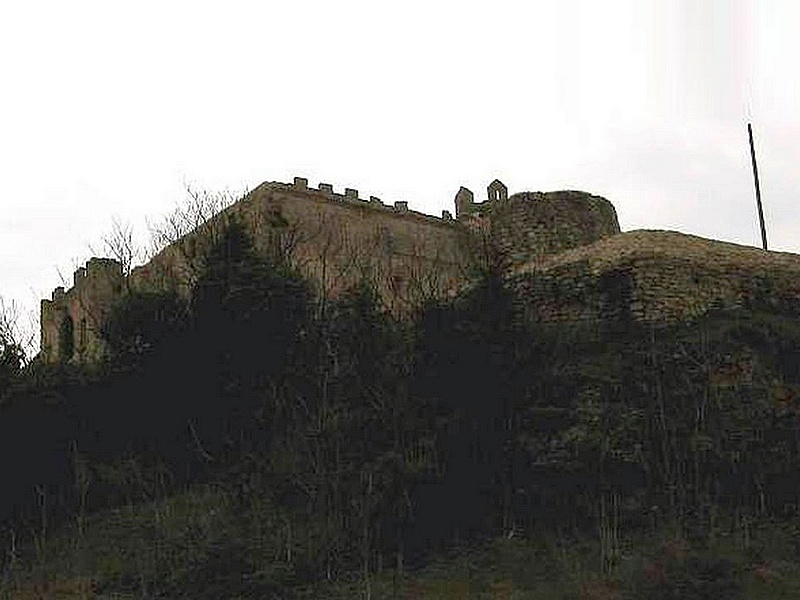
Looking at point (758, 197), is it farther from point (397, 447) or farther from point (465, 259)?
point (397, 447)

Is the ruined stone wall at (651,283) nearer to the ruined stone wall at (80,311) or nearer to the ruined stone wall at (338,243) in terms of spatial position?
the ruined stone wall at (338,243)

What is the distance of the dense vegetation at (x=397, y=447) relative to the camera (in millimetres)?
14273

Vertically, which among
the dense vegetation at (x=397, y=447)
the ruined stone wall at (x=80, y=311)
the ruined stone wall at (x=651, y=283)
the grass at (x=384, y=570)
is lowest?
the grass at (x=384, y=570)

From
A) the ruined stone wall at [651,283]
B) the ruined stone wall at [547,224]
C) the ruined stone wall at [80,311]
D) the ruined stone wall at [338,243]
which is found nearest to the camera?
the ruined stone wall at [651,283]

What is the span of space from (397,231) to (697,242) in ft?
35.9

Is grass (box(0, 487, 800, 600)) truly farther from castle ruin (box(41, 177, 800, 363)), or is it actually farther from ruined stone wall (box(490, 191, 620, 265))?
ruined stone wall (box(490, 191, 620, 265))

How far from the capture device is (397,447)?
16203 mm

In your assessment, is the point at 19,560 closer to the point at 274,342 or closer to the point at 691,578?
the point at 274,342

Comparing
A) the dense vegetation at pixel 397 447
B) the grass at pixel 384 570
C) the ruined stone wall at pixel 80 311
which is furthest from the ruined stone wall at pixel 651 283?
the ruined stone wall at pixel 80 311

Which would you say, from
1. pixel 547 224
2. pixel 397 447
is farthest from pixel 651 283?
pixel 547 224

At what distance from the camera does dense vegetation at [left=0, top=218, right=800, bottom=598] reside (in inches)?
562

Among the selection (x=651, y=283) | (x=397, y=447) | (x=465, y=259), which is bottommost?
(x=397, y=447)

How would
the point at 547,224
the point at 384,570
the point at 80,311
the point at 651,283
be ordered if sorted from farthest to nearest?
the point at 80,311
the point at 547,224
the point at 651,283
the point at 384,570

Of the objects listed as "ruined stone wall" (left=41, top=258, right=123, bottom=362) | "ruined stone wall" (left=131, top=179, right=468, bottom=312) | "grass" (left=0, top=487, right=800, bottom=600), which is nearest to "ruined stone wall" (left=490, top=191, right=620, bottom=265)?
"ruined stone wall" (left=131, top=179, right=468, bottom=312)
